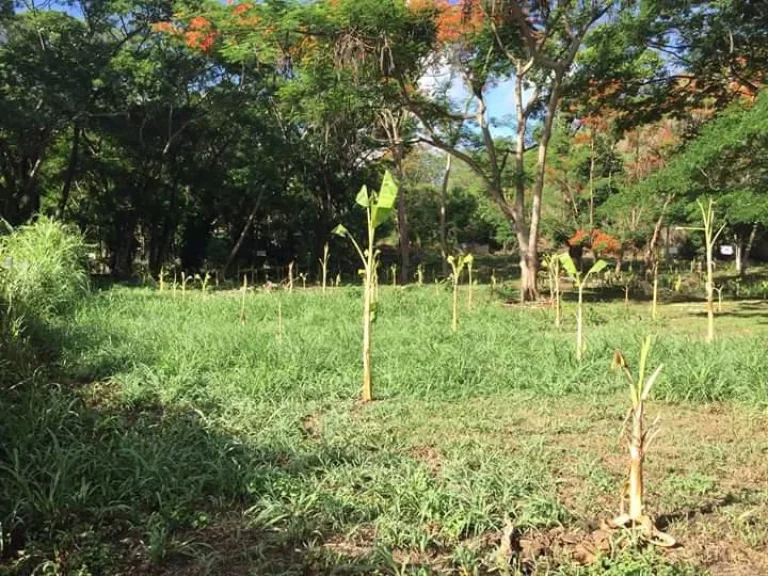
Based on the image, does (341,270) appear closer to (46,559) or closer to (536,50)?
(536,50)

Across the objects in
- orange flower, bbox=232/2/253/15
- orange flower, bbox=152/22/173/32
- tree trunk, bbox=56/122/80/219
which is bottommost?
tree trunk, bbox=56/122/80/219

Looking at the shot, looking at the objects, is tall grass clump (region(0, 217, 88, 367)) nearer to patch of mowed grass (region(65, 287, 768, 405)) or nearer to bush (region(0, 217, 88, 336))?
bush (region(0, 217, 88, 336))

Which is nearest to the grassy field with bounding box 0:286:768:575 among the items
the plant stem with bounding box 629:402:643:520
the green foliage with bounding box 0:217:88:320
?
the plant stem with bounding box 629:402:643:520

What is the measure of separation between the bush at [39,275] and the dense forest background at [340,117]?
14.4 feet

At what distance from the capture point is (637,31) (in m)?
11.9

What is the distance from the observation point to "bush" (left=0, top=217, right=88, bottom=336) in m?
6.61

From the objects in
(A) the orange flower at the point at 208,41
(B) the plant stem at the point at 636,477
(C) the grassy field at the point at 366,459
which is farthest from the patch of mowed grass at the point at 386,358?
(A) the orange flower at the point at 208,41

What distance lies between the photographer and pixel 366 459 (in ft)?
11.8

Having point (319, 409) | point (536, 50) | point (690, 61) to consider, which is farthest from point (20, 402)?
point (690, 61)

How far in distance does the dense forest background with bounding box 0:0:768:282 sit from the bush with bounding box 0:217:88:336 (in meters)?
4.38

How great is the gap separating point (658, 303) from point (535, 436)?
376 inches

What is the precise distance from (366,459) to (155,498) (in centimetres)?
107

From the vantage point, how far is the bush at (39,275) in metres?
6.61

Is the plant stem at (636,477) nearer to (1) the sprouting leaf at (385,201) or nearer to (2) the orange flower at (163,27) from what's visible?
(1) the sprouting leaf at (385,201)
